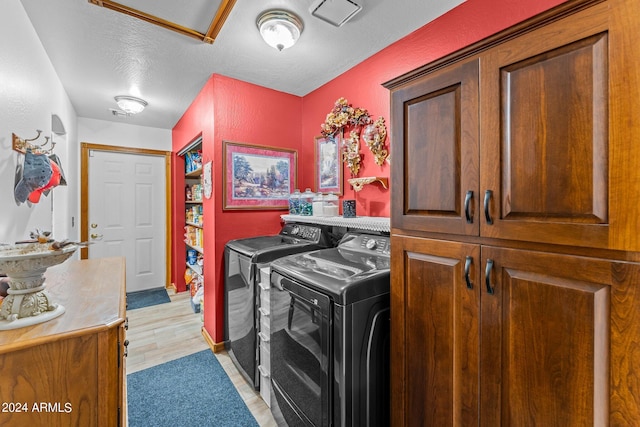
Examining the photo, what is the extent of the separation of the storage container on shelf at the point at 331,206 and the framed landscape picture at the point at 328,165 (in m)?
0.10

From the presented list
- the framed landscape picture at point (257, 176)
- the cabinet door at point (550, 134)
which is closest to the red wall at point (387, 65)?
the framed landscape picture at point (257, 176)

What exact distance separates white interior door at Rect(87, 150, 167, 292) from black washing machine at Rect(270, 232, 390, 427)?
341 cm

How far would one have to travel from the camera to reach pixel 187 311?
3465mm

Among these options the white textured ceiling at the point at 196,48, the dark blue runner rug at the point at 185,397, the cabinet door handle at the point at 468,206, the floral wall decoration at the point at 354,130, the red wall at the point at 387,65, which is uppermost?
the white textured ceiling at the point at 196,48

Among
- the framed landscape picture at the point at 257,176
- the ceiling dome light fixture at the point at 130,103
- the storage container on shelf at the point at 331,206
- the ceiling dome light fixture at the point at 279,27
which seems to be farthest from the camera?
the ceiling dome light fixture at the point at 130,103

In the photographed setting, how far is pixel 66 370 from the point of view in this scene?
2.62ft

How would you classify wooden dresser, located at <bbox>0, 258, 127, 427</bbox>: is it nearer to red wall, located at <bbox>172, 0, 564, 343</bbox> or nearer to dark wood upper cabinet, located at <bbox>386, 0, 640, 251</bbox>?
dark wood upper cabinet, located at <bbox>386, 0, 640, 251</bbox>

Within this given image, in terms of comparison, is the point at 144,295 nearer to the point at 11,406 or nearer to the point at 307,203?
the point at 307,203

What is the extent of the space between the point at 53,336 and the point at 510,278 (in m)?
1.38

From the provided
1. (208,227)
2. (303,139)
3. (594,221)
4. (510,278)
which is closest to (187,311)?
(208,227)

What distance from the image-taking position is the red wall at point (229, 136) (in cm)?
250

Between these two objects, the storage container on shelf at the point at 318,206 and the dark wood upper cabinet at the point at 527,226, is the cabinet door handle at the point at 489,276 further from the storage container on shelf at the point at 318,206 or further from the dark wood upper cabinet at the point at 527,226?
the storage container on shelf at the point at 318,206

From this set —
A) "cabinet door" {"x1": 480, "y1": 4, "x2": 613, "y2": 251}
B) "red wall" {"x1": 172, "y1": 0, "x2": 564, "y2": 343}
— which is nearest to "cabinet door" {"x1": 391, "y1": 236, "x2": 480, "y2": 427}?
"cabinet door" {"x1": 480, "y1": 4, "x2": 613, "y2": 251}

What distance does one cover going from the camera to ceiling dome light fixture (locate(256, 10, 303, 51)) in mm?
1689
